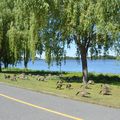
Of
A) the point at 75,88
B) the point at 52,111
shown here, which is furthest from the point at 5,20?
the point at 52,111

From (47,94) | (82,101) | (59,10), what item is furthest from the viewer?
(59,10)

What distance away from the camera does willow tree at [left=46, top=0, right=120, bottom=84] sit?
26.0 m

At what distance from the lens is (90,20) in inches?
1039

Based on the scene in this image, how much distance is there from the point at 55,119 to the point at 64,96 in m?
6.37

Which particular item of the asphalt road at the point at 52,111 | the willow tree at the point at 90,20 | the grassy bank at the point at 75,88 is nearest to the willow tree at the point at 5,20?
the grassy bank at the point at 75,88

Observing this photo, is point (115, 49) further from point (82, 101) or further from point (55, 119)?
point (55, 119)

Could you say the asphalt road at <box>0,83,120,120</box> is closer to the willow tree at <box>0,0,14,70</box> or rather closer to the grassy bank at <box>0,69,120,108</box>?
the grassy bank at <box>0,69,120,108</box>

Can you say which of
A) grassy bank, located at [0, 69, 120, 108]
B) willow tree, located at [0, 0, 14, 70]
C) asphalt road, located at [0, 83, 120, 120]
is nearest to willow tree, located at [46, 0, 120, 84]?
grassy bank, located at [0, 69, 120, 108]

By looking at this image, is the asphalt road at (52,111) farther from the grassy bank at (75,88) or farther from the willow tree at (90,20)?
the willow tree at (90,20)

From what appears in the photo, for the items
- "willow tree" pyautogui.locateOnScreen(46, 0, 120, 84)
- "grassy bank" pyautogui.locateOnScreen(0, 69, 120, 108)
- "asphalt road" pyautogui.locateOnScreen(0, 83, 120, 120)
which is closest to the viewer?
"asphalt road" pyautogui.locateOnScreen(0, 83, 120, 120)

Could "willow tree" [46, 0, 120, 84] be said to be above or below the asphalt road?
above

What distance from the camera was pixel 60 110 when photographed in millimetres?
12945

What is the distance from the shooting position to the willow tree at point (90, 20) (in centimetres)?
2598

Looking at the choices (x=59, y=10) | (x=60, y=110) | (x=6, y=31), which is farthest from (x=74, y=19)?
(x=6, y=31)
